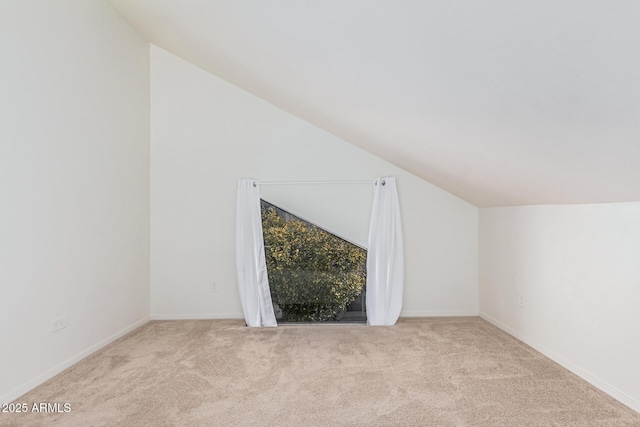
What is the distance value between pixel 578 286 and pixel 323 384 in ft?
6.02

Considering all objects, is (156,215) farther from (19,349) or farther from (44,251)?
(19,349)

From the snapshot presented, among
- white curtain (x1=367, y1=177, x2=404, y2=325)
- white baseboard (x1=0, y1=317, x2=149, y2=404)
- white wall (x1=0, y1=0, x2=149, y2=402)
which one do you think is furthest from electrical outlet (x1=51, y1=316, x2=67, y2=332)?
white curtain (x1=367, y1=177, x2=404, y2=325)

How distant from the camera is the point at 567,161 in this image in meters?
2.09

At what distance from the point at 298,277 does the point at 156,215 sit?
1686 mm

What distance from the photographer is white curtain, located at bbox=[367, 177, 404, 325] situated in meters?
4.42

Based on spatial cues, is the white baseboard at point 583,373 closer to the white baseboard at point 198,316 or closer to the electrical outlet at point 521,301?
the electrical outlet at point 521,301

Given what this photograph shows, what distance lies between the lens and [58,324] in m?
3.05

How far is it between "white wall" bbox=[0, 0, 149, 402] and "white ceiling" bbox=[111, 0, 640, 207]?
0.64 metres

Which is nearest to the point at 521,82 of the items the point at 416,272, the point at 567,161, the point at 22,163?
the point at 567,161

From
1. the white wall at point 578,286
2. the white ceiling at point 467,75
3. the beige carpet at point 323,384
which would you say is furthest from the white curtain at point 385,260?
the white wall at point 578,286

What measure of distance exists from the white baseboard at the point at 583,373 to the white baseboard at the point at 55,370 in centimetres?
354

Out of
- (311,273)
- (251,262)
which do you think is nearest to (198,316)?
(251,262)

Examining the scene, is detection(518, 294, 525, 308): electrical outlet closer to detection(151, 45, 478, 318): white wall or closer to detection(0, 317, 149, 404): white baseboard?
detection(151, 45, 478, 318): white wall

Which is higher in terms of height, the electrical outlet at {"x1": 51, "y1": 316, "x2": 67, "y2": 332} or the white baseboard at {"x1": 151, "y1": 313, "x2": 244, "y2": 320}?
the electrical outlet at {"x1": 51, "y1": 316, "x2": 67, "y2": 332}
